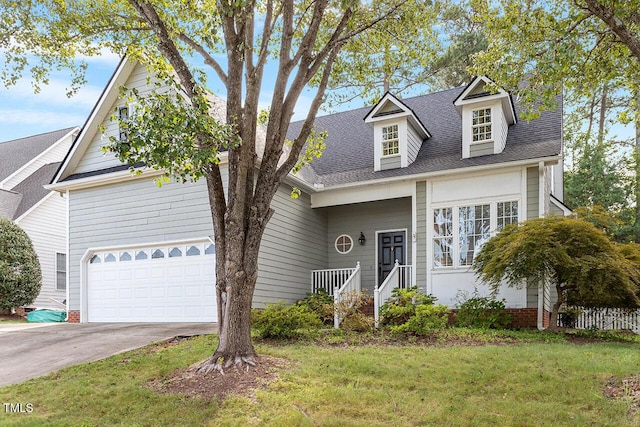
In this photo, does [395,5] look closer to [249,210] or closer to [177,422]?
[249,210]

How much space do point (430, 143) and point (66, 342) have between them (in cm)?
1031

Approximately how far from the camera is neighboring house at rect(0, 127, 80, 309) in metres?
20.0

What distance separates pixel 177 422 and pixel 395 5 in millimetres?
7096

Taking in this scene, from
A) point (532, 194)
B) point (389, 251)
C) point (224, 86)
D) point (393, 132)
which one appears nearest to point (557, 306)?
point (532, 194)

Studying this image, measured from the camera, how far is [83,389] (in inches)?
271

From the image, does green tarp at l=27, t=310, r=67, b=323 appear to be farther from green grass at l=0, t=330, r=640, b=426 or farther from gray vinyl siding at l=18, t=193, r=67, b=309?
green grass at l=0, t=330, r=640, b=426

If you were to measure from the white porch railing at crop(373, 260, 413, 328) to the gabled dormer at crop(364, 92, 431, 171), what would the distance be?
2800 mm

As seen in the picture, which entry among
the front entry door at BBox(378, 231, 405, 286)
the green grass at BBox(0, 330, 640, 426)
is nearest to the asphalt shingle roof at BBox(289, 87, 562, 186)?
the front entry door at BBox(378, 231, 405, 286)

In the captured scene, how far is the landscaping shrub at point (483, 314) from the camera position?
440 inches

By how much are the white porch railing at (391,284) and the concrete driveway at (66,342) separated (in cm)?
342

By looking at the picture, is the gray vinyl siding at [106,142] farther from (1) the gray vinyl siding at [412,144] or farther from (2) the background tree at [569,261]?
(2) the background tree at [569,261]

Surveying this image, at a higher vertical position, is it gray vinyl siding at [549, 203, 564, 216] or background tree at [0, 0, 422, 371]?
background tree at [0, 0, 422, 371]

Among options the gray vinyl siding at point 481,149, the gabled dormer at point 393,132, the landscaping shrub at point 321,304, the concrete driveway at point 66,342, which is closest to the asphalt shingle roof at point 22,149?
the concrete driveway at point 66,342

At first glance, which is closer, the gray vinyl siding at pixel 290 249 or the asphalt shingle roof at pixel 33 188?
the gray vinyl siding at pixel 290 249
